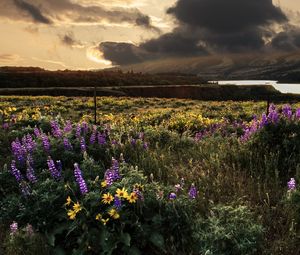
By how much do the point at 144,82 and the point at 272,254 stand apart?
102m

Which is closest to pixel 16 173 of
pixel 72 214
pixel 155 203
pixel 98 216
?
pixel 72 214

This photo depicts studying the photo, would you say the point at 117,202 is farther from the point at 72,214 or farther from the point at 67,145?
the point at 67,145

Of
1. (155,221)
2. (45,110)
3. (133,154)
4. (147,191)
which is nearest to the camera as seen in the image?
(155,221)

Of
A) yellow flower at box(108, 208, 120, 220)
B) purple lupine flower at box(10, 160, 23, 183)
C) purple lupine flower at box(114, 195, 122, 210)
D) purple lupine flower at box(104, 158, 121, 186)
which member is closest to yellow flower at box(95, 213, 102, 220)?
yellow flower at box(108, 208, 120, 220)

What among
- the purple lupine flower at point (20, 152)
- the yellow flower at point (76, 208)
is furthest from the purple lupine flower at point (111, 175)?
the purple lupine flower at point (20, 152)

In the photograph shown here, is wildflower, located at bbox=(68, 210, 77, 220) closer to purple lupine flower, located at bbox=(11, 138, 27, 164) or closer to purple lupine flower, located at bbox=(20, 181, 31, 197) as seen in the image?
purple lupine flower, located at bbox=(20, 181, 31, 197)

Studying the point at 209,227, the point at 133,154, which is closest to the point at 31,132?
the point at 133,154

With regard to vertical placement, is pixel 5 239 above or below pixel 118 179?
below

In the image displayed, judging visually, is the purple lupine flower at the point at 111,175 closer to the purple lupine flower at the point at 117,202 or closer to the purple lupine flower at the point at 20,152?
the purple lupine flower at the point at 117,202

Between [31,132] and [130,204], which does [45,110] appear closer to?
[31,132]

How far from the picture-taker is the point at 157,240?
17.4ft

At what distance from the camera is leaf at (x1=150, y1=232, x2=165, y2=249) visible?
5.26 metres

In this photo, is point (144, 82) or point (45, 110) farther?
point (144, 82)

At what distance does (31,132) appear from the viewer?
10.9 metres
